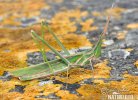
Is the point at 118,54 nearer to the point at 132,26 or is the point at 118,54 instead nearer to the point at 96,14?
the point at 132,26

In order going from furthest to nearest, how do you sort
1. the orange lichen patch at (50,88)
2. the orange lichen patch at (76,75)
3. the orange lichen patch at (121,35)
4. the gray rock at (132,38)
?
the orange lichen patch at (121,35)
the gray rock at (132,38)
the orange lichen patch at (76,75)
the orange lichen patch at (50,88)

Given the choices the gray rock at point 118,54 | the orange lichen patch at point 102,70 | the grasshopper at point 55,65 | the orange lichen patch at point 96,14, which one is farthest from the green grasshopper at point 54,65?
the orange lichen patch at point 96,14

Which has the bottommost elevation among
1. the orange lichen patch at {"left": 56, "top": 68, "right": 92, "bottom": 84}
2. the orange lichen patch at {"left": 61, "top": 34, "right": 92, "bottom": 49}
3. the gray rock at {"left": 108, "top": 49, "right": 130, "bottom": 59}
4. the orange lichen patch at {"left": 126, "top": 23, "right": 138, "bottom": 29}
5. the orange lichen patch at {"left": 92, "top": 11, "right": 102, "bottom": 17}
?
the orange lichen patch at {"left": 56, "top": 68, "right": 92, "bottom": 84}

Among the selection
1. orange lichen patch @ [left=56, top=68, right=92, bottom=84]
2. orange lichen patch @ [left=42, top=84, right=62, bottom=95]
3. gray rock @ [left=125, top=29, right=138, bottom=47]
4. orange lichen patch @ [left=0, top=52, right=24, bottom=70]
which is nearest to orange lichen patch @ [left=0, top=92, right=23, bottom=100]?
orange lichen patch @ [left=42, top=84, right=62, bottom=95]

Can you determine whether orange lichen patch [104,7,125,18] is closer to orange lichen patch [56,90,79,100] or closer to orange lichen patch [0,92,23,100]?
orange lichen patch [56,90,79,100]

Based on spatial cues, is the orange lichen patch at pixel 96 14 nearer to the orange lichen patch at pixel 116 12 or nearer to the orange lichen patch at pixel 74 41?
the orange lichen patch at pixel 116 12

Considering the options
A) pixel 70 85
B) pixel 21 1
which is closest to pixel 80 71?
pixel 70 85
